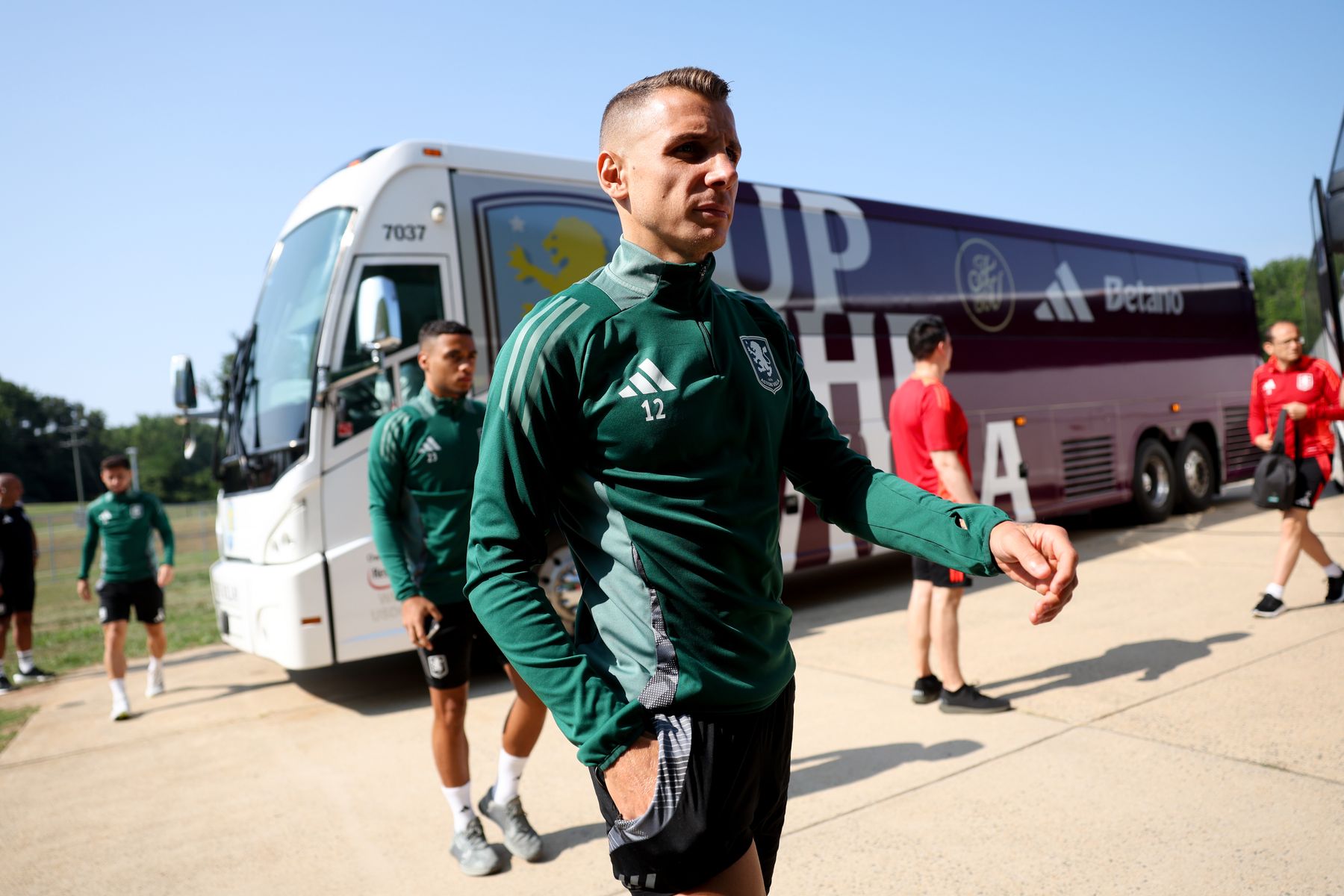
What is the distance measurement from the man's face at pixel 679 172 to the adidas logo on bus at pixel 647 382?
0.22m

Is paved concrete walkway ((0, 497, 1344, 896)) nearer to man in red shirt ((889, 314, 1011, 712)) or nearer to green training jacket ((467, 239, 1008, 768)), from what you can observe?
man in red shirt ((889, 314, 1011, 712))

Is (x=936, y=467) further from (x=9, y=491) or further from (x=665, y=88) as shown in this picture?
(x=9, y=491)

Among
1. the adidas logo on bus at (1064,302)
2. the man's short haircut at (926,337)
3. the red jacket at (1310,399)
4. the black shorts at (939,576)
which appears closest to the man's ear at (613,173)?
the black shorts at (939,576)

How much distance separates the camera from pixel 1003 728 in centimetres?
476

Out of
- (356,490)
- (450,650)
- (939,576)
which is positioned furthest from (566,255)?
(450,650)

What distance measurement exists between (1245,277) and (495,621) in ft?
52.4

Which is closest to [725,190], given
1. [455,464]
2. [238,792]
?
[455,464]

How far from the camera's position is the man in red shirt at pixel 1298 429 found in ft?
21.0

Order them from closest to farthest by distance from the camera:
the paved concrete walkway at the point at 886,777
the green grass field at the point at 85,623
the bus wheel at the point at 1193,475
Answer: the paved concrete walkway at the point at 886,777 < the green grass field at the point at 85,623 < the bus wheel at the point at 1193,475

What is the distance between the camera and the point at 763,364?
71.7 inches

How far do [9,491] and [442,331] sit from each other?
24.3 feet

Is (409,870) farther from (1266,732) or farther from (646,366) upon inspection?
(1266,732)

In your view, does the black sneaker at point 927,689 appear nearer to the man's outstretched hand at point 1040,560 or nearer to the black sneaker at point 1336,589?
the black sneaker at point 1336,589

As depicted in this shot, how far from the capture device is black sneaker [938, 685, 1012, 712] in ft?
16.5
